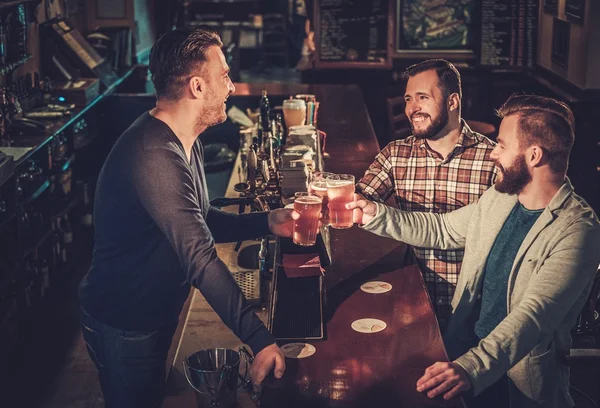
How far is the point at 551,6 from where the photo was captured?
8.23 m

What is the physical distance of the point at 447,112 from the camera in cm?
347

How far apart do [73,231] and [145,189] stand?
15.1ft

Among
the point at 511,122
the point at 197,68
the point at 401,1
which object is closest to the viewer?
the point at 197,68

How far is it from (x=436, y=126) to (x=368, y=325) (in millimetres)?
1118

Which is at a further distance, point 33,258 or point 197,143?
point 33,258

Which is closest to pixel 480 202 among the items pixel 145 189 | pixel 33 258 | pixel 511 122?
pixel 511 122

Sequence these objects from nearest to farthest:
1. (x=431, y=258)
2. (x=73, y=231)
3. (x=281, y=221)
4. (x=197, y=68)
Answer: (x=197, y=68) → (x=281, y=221) → (x=431, y=258) → (x=73, y=231)

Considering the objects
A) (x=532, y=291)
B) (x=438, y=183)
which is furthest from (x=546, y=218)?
(x=438, y=183)

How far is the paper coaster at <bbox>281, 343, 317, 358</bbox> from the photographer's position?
8.23 feet

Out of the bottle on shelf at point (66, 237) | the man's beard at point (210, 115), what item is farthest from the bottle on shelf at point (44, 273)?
the man's beard at point (210, 115)

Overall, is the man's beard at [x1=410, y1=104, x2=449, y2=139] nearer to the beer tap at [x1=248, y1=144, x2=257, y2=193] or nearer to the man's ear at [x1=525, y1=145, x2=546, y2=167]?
the man's ear at [x1=525, y1=145, x2=546, y2=167]

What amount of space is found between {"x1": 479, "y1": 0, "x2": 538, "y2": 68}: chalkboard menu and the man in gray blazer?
5895 mm

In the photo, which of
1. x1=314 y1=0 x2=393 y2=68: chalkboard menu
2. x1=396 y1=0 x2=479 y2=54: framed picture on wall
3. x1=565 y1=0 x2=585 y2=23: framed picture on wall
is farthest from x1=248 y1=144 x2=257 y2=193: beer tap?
x1=396 y1=0 x2=479 y2=54: framed picture on wall

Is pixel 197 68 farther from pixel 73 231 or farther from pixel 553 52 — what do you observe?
pixel 553 52
